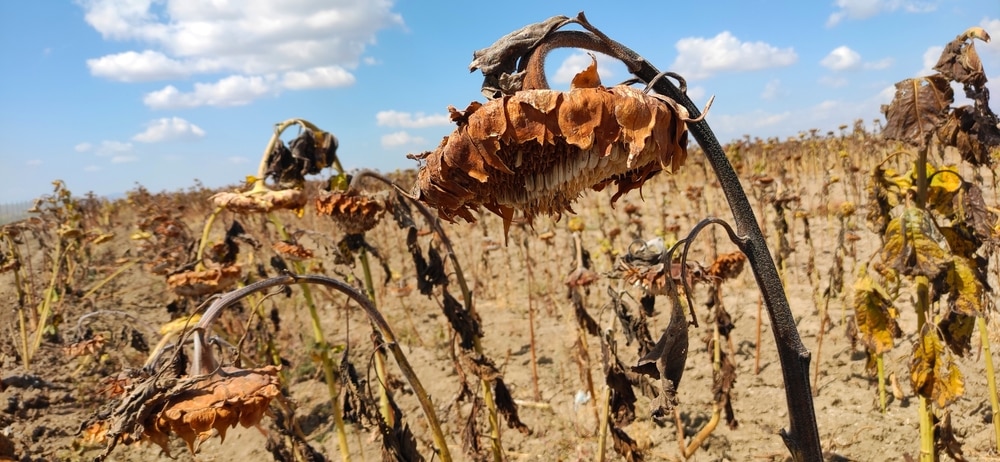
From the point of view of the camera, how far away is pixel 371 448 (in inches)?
158

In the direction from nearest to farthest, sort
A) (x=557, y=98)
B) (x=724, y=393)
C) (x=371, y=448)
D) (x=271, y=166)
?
(x=557, y=98), (x=271, y=166), (x=724, y=393), (x=371, y=448)

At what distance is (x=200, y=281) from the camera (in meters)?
2.84

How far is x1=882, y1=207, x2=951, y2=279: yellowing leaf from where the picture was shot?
193cm

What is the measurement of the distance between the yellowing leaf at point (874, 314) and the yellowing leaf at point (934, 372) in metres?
0.15

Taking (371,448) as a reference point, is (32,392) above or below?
above

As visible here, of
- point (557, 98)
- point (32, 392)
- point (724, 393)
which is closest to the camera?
point (557, 98)

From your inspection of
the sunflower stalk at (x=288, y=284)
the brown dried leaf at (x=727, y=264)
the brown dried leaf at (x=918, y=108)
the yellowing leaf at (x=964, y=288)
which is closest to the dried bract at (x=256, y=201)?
the sunflower stalk at (x=288, y=284)

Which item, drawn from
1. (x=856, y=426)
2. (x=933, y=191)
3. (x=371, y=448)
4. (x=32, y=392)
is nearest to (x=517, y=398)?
(x=371, y=448)

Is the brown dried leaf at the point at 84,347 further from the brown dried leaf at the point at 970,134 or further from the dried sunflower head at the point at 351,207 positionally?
the brown dried leaf at the point at 970,134

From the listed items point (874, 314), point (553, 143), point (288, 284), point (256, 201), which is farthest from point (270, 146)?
point (874, 314)

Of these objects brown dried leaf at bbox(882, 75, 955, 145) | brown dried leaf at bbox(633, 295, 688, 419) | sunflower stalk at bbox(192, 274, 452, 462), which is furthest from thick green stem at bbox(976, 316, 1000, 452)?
sunflower stalk at bbox(192, 274, 452, 462)

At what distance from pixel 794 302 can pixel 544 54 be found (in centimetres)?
545

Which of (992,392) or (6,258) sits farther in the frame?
(6,258)

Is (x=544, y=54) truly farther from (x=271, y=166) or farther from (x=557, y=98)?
(x=271, y=166)
